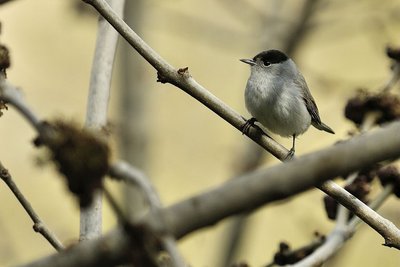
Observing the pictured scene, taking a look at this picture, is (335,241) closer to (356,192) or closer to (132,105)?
(356,192)

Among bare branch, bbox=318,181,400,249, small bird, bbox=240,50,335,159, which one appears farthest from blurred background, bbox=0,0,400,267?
bare branch, bbox=318,181,400,249

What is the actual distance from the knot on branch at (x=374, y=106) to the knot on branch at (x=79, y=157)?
1.76 metres

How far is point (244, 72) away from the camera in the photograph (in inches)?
275

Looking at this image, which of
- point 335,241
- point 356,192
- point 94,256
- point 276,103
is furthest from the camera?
point 276,103

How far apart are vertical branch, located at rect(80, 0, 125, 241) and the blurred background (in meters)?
2.55

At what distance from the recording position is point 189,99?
23.5ft

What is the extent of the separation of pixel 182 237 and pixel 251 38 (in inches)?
205

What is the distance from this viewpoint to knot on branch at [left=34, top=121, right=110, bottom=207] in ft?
3.15

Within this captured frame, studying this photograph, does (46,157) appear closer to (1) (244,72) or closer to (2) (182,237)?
(2) (182,237)

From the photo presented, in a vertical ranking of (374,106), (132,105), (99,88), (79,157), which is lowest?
(132,105)

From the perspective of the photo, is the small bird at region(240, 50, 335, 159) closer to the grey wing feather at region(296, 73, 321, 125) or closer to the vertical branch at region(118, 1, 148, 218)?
the grey wing feather at region(296, 73, 321, 125)

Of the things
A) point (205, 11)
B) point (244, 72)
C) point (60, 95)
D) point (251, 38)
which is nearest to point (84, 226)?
point (251, 38)

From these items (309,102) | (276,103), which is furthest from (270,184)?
(309,102)

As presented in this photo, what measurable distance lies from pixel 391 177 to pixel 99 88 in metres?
1.00
